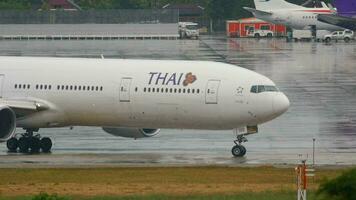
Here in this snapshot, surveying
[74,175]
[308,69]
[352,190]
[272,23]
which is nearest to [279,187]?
[74,175]

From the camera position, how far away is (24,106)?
42.7 metres

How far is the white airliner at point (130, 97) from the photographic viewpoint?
41.0m

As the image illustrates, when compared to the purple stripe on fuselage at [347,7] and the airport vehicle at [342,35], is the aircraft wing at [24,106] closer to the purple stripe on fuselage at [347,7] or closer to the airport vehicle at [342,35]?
the purple stripe on fuselage at [347,7]

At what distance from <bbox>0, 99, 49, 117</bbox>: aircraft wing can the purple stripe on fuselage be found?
77425mm

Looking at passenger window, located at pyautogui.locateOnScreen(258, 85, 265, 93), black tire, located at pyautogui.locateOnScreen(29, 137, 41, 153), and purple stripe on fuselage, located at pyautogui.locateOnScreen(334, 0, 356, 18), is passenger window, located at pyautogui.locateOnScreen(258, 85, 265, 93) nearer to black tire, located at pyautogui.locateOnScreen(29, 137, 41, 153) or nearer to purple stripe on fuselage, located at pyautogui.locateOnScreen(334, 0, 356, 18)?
black tire, located at pyautogui.locateOnScreen(29, 137, 41, 153)

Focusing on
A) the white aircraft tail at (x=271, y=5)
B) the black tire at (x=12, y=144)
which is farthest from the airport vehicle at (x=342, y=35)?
the black tire at (x=12, y=144)

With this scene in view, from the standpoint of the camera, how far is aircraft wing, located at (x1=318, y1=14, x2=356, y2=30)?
120637 mm

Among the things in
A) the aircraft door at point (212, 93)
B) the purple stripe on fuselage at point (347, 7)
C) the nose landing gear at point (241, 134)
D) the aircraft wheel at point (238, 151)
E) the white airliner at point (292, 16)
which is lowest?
the white airliner at point (292, 16)

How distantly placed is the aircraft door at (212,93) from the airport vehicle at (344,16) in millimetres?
77784

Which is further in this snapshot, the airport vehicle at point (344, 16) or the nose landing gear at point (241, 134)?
the airport vehicle at point (344, 16)

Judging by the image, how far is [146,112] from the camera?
4178 cm

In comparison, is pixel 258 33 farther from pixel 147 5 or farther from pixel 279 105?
pixel 279 105

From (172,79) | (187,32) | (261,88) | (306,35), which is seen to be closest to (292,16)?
(306,35)

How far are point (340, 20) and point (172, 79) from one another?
270ft
